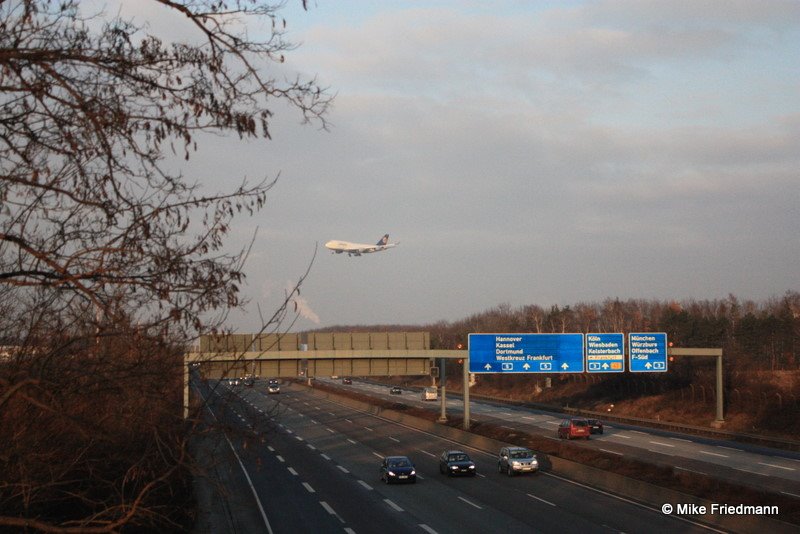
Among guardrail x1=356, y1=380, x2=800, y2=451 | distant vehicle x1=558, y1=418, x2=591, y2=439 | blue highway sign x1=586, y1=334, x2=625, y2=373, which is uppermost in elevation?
blue highway sign x1=586, y1=334, x2=625, y2=373

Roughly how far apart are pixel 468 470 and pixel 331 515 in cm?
1084

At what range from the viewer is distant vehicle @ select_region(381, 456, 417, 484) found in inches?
1463

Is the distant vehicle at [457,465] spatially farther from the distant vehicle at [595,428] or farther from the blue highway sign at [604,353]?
the distant vehicle at [595,428]

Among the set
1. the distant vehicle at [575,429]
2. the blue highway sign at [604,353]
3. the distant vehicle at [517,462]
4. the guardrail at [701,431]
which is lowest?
the guardrail at [701,431]

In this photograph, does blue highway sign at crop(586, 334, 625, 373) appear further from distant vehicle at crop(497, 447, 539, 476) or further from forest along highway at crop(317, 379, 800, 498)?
distant vehicle at crop(497, 447, 539, 476)

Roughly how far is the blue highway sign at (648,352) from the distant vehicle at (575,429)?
212 inches

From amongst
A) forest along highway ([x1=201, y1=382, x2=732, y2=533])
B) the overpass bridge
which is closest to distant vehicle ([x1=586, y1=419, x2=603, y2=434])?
the overpass bridge

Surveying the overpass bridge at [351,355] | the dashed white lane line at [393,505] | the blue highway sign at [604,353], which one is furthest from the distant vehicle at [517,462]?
the blue highway sign at [604,353]

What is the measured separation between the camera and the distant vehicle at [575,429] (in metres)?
52.5

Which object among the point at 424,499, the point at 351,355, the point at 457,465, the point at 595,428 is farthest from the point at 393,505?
the point at 595,428

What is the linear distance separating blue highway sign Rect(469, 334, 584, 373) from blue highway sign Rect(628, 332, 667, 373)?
4073mm

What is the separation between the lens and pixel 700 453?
45.5 m

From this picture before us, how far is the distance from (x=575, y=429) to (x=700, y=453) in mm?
8957

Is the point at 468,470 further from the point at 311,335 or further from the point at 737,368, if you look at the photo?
the point at 737,368
